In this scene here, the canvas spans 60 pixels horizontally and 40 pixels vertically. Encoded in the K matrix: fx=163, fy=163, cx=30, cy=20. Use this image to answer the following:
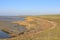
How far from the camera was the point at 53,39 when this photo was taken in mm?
15477

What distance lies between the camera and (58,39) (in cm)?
1534

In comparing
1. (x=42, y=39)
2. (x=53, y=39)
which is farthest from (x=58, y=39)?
(x=42, y=39)

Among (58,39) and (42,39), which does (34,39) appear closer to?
(42,39)

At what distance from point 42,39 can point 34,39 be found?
0.77 m

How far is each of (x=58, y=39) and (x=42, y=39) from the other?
59.9 inches

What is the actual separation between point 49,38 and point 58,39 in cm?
102

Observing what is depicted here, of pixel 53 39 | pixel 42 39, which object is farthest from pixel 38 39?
pixel 53 39

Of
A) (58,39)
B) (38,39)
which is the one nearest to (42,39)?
(38,39)

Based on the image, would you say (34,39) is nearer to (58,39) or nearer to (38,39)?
(38,39)

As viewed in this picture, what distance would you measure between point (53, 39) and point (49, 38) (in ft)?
2.05

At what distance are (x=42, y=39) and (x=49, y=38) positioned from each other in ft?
2.59

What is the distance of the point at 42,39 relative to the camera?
15.7 m

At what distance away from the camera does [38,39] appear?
51.6 feet

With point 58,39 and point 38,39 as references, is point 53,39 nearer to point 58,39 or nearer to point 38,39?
point 58,39
